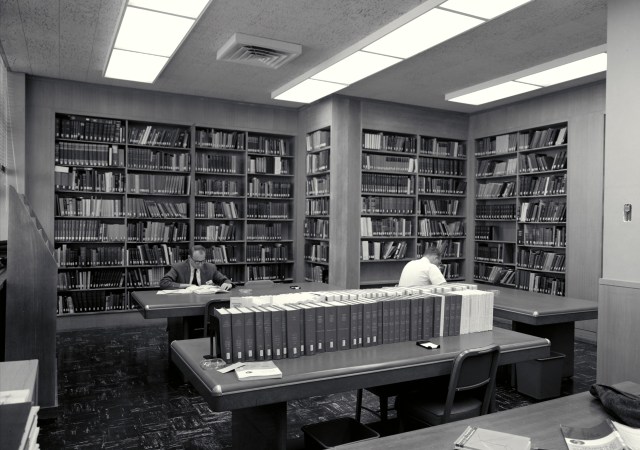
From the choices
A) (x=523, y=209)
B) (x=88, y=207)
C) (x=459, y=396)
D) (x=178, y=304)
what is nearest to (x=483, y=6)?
(x=459, y=396)

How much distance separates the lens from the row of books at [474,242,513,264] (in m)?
7.50

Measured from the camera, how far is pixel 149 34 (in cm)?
442

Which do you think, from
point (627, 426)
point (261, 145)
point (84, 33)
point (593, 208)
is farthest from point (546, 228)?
point (84, 33)

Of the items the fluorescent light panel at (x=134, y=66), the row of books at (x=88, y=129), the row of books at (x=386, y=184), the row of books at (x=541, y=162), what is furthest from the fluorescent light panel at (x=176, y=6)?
the row of books at (x=541, y=162)

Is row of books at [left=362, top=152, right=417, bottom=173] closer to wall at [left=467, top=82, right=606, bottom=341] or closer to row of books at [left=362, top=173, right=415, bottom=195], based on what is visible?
row of books at [left=362, top=173, right=415, bottom=195]

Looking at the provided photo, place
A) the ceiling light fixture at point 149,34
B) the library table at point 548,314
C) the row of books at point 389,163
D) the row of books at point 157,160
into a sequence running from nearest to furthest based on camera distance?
1. the ceiling light fixture at point 149,34
2. the library table at point 548,314
3. the row of books at point 157,160
4. the row of books at point 389,163

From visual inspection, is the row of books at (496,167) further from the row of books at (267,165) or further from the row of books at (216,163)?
the row of books at (216,163)

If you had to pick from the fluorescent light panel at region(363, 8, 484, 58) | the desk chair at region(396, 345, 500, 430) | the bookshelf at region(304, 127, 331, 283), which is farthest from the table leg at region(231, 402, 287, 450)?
the bookshelf at region(304, 127, 331, 283)

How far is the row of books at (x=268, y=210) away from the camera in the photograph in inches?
304

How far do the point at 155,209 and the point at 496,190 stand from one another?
5.07 meters

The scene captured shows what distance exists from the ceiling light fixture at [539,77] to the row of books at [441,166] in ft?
4.07

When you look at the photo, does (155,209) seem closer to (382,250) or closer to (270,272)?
(270,272)

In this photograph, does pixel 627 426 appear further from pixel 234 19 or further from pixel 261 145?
pixel 261 145

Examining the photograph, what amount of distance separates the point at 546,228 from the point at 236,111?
4787 millimetres
